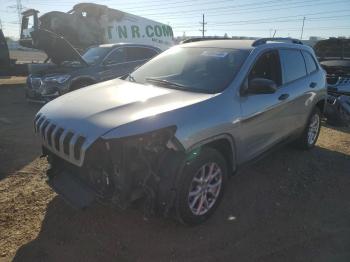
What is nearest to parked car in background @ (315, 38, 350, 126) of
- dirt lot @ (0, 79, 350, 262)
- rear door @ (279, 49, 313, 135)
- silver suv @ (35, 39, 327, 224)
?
rear door @ (279, 49, 313, 135)

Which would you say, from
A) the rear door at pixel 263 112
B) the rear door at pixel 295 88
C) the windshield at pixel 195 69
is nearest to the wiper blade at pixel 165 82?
the windshield at pixel 195 69

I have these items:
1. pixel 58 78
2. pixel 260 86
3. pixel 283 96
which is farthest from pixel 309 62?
pixel 58 78

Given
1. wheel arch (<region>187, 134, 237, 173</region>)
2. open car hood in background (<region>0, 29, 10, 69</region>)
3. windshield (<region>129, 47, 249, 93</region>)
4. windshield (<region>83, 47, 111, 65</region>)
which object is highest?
windshield (<region>129, 47, 249, 93</region>)

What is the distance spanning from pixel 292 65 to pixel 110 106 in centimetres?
305

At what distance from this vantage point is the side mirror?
13.4ft

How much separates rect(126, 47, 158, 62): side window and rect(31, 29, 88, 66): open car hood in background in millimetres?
1420

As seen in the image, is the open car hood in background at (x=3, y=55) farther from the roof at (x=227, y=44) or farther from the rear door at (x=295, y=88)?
the rear door at (x=295, y=88)

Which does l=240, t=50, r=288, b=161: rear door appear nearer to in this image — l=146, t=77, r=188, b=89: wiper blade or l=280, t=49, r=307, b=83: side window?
l=280, t=49, r=307, b=83: side window

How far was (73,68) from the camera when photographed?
30.4 ft

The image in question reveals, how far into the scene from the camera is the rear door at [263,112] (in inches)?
164

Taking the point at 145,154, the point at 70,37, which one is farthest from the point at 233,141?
the point at 70,37

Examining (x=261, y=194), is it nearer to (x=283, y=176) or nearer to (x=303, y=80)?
(x=283, y=176)

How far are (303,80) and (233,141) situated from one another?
2268 millimetres

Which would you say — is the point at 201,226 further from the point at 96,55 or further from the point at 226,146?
the point at 96,55
